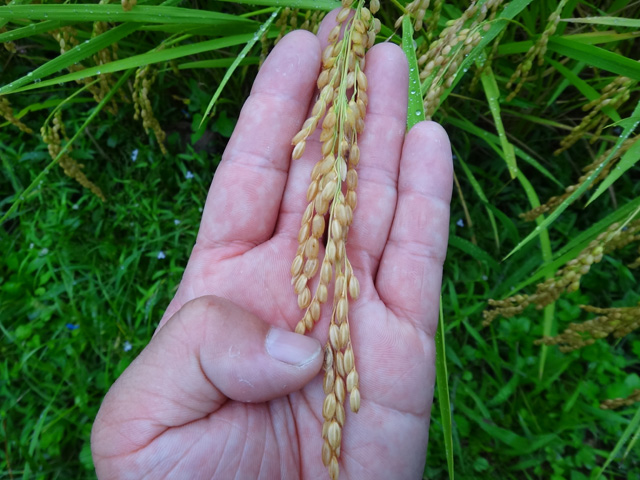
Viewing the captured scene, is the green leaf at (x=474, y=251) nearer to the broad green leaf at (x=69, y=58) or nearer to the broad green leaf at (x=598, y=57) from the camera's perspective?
the broad green leaf at (x=598, y=57)

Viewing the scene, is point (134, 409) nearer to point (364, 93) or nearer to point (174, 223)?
point (364, 93)

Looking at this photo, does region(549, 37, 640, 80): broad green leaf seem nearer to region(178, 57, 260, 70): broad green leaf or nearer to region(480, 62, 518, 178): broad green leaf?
region(480, 62, 518, 178): broad green leaf


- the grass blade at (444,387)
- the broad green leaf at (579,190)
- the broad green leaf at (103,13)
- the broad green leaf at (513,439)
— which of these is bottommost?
the broad green leaf at (513,439)

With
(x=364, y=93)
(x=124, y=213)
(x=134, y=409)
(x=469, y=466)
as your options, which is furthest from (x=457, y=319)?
(x=124, y=213)

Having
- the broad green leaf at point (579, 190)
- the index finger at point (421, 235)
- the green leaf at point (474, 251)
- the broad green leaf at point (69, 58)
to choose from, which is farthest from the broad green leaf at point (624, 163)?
the broad green leaf at point (69, 58)

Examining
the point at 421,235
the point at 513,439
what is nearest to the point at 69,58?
the point at 421,235

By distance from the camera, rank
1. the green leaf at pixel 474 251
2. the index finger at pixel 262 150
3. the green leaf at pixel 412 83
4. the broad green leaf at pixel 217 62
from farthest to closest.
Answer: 1. the green leaf at pixel 474 251
2. the broad green leaf at pixel 217 62
3. the index finger at pixel 262 150
4. the green leaf at pixel 412 83

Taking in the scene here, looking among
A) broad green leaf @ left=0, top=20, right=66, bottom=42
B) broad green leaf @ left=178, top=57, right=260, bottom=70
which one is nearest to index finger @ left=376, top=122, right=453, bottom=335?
broad green leaf @ left=178, top=57, right=260, bottom=70
